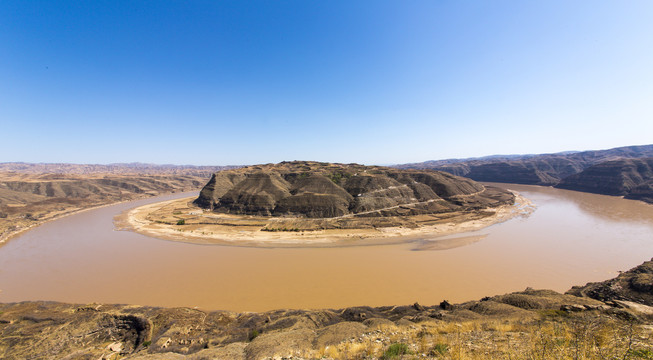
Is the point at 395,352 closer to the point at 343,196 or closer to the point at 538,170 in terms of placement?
the point at 343,196

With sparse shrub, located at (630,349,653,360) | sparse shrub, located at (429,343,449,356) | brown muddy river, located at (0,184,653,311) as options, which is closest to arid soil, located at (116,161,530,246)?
brown muddy river, located at (0,184,653,311)

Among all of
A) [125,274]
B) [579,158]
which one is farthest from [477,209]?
[579,158]

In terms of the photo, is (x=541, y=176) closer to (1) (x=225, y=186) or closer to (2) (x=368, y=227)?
(2) (x=368, y=227)

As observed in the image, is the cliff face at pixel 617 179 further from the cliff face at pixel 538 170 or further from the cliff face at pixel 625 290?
the cliff face at pixel 625 290

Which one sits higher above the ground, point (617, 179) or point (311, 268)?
point (617, 179)

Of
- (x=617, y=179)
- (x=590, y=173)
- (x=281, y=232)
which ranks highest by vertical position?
(x=590, y=173)

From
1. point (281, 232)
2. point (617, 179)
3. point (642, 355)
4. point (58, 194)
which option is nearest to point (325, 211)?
point (281, 232)
